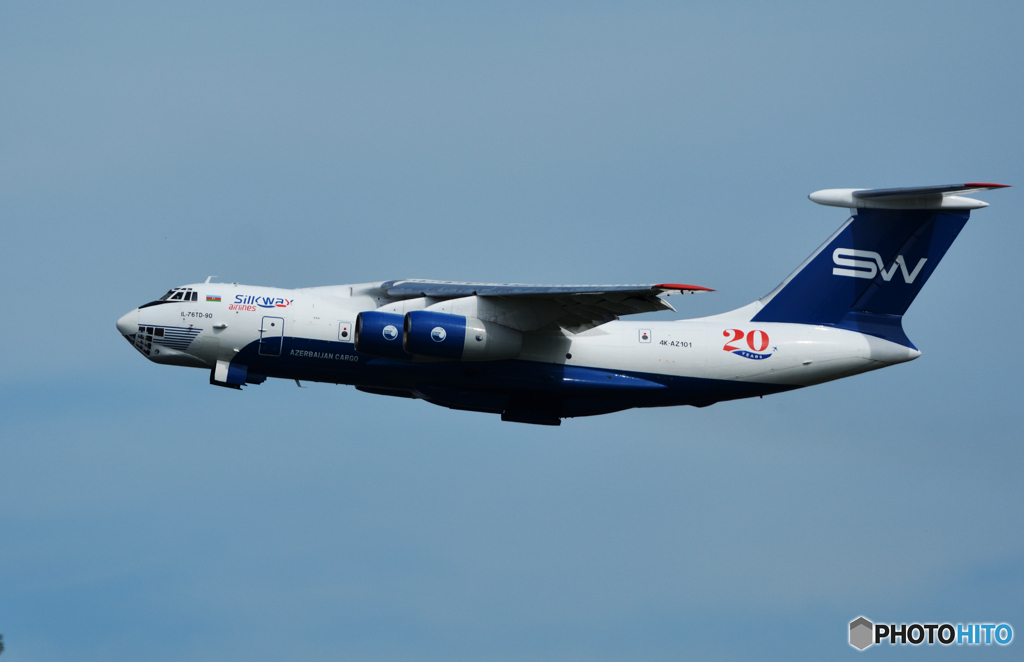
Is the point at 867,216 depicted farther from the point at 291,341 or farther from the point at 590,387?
the point at 291,341

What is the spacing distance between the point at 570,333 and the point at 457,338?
1714 millimetres

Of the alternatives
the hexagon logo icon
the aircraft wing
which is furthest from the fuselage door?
the hexagon logo icon

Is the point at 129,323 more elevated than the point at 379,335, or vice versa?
the point at 129,323

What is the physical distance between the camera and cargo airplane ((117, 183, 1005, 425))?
46.6 ft

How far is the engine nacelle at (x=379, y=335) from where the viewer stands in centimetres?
1394

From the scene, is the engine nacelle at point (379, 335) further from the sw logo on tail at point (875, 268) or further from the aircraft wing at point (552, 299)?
the sw logo on tail at point (875, 268)

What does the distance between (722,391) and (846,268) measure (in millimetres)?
2543

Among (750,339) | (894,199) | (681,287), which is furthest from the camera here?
(894,199)

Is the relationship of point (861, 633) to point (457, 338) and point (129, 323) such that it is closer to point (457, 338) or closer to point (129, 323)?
point (457, 338)

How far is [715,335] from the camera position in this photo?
50.2 feet

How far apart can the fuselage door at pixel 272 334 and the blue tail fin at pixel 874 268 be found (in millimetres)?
6330

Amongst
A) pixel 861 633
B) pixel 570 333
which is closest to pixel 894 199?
pixel 570 333

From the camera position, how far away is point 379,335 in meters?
13.9

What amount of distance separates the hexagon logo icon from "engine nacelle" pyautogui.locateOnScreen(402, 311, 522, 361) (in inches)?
242
